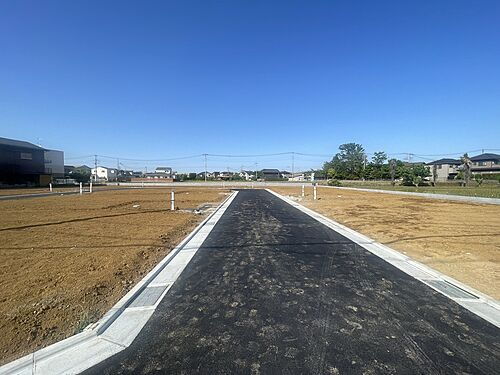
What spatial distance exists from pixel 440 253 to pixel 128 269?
690cm

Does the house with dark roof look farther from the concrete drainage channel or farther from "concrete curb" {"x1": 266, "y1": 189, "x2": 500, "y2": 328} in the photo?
"concrete curb" {"x1": 266, "y1": 189, "x2": 500, "y2": 328}

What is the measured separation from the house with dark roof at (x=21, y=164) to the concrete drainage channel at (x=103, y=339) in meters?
53.3

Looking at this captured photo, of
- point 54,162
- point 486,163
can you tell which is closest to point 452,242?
point 54,162

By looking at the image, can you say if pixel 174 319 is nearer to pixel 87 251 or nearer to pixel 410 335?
pixel 410 335

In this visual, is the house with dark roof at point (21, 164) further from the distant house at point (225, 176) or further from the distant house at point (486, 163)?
the distant house at point (486, 163)

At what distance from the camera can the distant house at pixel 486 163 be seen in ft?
233

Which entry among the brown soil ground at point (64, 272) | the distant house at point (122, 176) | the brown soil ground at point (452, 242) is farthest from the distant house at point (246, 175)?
the brown soil ground at point (64, 272)

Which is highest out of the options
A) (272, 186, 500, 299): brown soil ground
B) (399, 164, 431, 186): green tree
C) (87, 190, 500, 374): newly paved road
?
(399, 164, 431, 186): green tree

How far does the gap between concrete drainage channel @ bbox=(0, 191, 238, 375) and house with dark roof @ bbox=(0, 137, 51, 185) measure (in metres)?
53.3

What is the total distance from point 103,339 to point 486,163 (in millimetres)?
102082

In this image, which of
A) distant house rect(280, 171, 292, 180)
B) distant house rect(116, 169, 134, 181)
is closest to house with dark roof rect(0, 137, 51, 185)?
distant house rect(116, 169, 134, 181)

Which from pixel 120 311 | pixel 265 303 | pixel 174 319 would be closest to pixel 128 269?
pixel 120 311

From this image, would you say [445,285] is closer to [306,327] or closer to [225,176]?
[306,327]

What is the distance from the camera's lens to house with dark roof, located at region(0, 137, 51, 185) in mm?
42781
